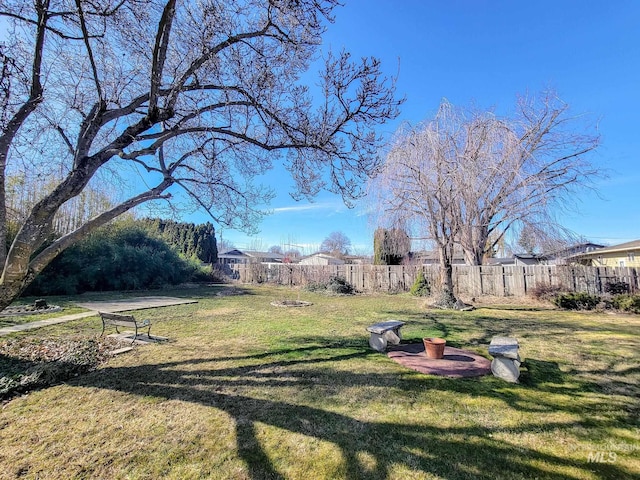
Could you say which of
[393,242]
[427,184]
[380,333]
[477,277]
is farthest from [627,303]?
[380,333]

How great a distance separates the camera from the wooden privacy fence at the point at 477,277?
1065cm

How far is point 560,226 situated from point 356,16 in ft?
36.2

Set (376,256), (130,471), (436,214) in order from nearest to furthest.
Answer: (130,471), (436,214), (376,256)

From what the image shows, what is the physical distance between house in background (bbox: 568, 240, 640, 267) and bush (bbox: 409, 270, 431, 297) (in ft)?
23.5

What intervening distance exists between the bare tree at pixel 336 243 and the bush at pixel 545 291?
44.1 meters

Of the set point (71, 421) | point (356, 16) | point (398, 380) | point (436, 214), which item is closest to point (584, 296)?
point (436, 214)

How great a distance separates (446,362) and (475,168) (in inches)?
270

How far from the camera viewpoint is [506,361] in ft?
12.5

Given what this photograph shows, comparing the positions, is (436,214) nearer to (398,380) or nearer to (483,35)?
(483,35)

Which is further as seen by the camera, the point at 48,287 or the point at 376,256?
the point at 376,256

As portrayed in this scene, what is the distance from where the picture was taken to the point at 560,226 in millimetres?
10719

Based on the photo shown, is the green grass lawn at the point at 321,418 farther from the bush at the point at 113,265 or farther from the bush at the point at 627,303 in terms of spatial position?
the bush at the point at 113,265

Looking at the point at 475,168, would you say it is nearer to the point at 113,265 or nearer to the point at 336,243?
the point at 113,265

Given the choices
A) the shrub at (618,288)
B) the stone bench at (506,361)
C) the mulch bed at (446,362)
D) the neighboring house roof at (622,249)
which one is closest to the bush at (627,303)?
the shrub at (618,288)
